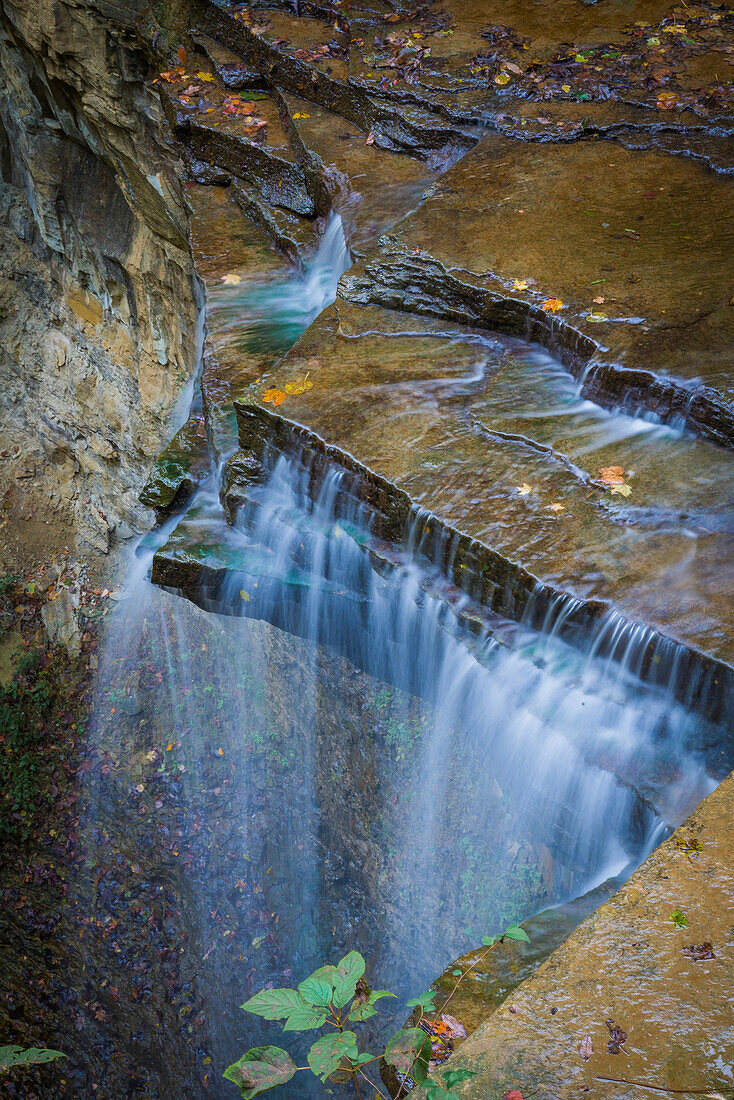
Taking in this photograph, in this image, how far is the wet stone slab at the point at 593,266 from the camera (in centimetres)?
370

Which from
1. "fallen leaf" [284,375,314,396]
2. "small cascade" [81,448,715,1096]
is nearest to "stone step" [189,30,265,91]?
"fallen leaf" [284,375,314,396]

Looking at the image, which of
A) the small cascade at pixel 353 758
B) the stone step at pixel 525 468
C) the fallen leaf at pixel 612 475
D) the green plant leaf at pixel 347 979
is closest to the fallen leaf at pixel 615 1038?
the green plant leaf at pixel 347 979

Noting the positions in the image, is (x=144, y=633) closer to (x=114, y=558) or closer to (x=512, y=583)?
(x=114, y=558)

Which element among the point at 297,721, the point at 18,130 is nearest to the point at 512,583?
the point at 297,721

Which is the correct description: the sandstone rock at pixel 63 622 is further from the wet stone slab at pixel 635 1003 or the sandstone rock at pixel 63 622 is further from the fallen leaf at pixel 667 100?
the wet stone slab at pixel 635 1003

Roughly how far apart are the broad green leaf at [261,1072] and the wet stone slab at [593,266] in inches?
120

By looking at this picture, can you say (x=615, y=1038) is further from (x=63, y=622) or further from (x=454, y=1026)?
(x=63, y=622)

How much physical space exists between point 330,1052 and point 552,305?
3.64m

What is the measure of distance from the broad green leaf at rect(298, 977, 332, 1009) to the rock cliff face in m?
5.36

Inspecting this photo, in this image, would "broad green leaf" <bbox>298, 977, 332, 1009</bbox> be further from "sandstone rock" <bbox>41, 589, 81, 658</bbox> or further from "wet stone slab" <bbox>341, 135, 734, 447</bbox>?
"sandstone rock" <bbox>41, 589, 81, 658</bbox>

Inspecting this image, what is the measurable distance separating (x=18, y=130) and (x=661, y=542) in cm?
768

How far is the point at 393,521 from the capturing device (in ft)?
11.9

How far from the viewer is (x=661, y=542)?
3121 millimetres

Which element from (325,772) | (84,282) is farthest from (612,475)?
(84,282)
